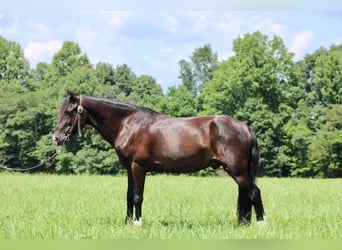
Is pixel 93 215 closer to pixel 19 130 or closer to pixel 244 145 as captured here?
pixel 244 145

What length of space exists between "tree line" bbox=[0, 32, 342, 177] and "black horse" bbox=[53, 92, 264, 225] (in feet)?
97.3

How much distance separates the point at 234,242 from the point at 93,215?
17.6 ft

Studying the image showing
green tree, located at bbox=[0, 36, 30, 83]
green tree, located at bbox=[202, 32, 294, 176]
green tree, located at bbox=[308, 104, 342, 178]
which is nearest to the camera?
green tree, located at bbox=[308, 104, 342, 178]

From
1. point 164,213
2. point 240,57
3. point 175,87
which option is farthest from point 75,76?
point 164,213

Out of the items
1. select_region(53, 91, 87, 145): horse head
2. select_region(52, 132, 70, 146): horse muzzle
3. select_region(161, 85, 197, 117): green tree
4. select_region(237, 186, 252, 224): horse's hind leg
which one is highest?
select_region(161, 85, 197, 117): green tree

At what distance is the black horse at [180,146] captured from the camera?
26.7 feet

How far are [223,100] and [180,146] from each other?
37.2m

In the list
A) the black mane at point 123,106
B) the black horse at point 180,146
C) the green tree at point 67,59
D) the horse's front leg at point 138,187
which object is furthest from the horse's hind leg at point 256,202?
the green tree at point 67,59

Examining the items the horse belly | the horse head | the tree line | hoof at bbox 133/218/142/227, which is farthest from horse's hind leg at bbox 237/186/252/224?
the tree line

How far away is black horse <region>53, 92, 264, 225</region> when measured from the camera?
8133 millimetres

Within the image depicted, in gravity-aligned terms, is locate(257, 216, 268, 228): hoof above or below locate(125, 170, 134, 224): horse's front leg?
below

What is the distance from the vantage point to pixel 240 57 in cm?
4797

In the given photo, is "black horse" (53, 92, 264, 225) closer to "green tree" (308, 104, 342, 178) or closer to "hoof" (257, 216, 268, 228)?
"hoof" (257, 216, 268, 228)

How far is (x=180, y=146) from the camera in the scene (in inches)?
322
